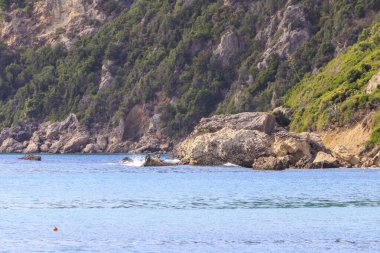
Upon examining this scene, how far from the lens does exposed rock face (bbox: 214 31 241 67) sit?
7810 inches

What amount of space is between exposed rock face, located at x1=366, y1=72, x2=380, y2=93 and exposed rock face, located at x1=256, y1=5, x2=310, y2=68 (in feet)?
213

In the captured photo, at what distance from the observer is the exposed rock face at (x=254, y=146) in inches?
3962

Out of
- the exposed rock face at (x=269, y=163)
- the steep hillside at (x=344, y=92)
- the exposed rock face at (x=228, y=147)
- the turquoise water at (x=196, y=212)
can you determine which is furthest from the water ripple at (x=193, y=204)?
the steep hillside at (x=344, y=92)

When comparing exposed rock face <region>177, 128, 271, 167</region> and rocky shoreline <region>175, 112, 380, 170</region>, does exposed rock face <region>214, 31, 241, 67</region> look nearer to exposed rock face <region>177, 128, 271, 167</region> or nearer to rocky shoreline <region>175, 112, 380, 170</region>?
exposed rock face <region>177, 128, 271, 167</region>

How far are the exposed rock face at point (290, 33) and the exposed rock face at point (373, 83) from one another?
6488cm

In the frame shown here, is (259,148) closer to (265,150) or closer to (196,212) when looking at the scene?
(265,150)

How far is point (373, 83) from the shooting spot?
119750 mm

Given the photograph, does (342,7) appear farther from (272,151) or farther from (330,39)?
(272,151)

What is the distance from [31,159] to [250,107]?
47.0 m

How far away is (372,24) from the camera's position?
165875mm

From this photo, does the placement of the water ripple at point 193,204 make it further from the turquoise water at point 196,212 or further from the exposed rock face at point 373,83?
the exposed rock face at point 373,83

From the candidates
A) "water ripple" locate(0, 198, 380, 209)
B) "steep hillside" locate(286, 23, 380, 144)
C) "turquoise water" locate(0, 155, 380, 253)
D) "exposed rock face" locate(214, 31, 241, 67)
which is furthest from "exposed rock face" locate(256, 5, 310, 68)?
"water ripple" locate(0, 198, 380, 209)

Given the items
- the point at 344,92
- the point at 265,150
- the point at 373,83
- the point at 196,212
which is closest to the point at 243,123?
the point at 265,150

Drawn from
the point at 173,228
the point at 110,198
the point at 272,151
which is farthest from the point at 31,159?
the point at 173,228
